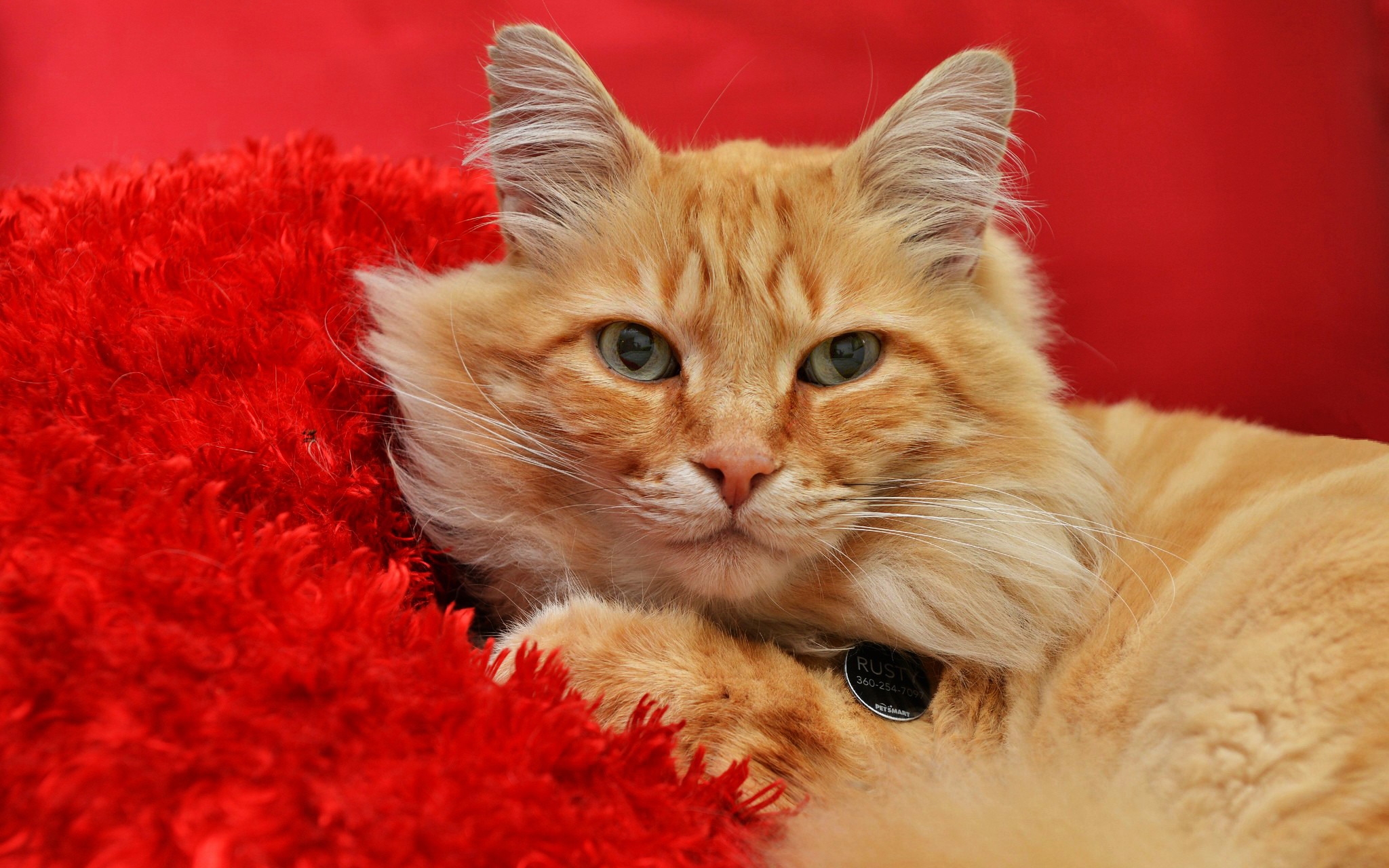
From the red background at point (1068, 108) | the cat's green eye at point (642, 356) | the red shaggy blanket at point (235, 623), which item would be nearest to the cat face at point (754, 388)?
the cat's green eye at point (642, 356)

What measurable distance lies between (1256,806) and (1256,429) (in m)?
0.77

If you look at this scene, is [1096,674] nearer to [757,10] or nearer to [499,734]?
[499,734]

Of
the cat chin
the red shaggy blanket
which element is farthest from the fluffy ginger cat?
the red shaggy blanket

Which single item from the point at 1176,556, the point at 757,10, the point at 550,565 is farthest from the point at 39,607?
the point at 757,10

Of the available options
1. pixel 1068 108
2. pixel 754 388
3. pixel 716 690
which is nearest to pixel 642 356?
pixel 754 388

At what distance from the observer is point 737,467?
106 centimetres

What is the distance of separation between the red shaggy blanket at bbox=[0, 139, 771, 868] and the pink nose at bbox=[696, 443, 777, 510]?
0.28 metres

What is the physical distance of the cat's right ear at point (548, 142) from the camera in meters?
1.26

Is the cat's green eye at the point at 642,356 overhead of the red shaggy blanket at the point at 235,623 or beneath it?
overhead

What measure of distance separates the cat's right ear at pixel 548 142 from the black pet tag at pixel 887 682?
2.21 ft

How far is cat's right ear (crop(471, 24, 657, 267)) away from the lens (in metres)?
1.26

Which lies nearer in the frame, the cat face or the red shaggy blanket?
the red shaggy blanket

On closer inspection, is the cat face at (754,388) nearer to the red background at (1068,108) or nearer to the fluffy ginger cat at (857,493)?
the fluffy ginger cat at (857,493)

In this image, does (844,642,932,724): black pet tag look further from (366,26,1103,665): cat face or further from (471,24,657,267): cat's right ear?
(471,24,657,267): cat's right ear
